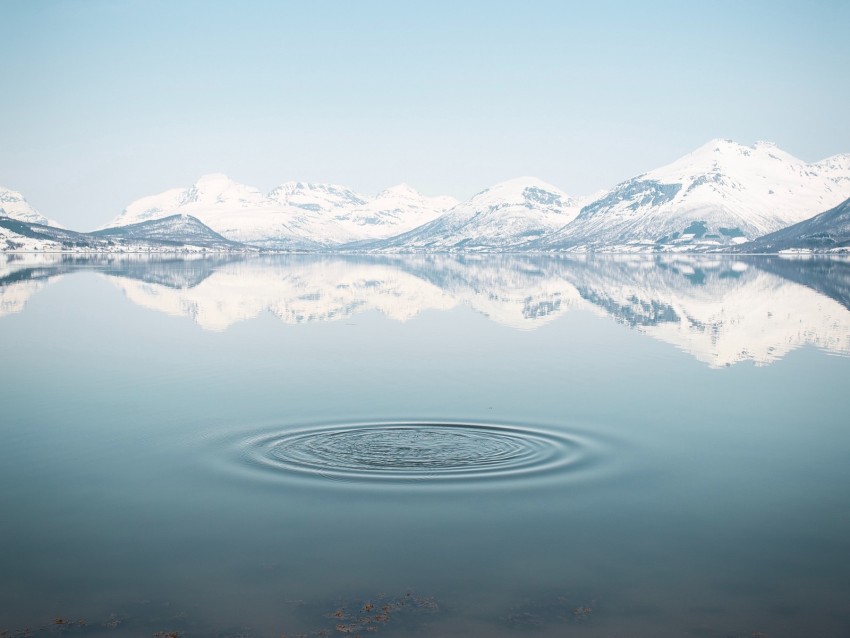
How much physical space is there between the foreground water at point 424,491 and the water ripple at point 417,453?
16cm

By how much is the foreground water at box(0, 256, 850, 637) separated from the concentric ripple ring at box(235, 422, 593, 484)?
Answer: 0.17 m

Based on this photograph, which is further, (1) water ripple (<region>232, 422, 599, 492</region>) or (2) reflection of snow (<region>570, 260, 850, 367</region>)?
(2) reflection of snow (<region>570, 260, 850, 367</region>)

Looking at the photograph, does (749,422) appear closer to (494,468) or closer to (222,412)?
(494,468)

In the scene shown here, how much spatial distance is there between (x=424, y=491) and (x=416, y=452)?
479 cm

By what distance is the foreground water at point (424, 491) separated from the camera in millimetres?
20109

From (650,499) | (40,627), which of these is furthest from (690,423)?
(40,627)

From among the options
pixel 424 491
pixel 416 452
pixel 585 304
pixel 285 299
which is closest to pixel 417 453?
pixel 416 452

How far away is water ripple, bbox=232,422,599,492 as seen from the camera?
98.8 feet

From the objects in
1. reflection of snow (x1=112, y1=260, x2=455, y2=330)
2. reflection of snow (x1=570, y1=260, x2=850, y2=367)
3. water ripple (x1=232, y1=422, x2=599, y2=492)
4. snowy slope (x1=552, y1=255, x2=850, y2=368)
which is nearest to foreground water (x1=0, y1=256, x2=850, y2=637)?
water ripple (x1=232, y1=422, x2=599, y2=492)

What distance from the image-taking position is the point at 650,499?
28.2 metres

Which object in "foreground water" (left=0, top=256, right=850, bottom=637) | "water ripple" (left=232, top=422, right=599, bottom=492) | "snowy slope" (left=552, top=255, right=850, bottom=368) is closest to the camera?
"foreground water" (left=0, top=256, right=850, bottom=637)

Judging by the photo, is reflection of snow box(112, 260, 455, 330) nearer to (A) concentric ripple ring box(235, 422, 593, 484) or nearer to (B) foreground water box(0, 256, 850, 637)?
(B) foreground water box(0, 256, 850, 637)

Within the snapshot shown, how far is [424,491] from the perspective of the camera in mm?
28312

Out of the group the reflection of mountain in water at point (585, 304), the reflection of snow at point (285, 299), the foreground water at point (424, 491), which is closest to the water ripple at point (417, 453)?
the foreground water at point (424, 491)
